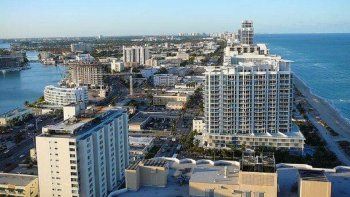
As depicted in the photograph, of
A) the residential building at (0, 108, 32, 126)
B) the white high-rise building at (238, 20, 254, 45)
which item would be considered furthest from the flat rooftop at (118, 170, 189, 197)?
the white high-rise building at (238, 20, 254, 45)

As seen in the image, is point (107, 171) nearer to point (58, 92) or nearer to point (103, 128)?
point (103, 128)

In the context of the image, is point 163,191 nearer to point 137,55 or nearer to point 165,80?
point 165,80

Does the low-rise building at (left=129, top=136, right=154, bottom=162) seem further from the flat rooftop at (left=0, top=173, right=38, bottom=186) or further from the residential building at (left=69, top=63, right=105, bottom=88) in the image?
the residential building at (left=69, top=63, right=105, bottom=88)

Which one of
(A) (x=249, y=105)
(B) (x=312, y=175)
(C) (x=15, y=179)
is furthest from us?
(A) (x=249, y=105)

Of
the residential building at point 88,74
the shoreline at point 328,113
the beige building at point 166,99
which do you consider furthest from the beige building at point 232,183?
the residential building at point 88,74

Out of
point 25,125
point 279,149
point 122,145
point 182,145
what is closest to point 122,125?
point 122,145

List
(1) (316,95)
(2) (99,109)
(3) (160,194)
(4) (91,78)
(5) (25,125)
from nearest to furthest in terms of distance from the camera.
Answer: (3) (160,194) → (2) (99,109) → (5) (25,125) → (1) (316,95) → (4) (91,78)

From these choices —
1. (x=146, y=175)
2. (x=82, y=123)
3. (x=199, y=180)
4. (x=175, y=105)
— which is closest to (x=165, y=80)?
(x=175, y=105)
